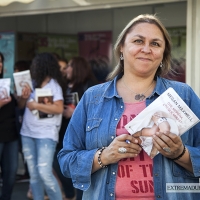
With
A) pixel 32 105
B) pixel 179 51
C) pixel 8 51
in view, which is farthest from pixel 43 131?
pixel 179 51

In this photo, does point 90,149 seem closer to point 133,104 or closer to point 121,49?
point 133,104

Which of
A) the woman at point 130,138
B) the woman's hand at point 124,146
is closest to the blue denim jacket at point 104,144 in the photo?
the woman at point 130,138

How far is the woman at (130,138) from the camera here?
2467 millimetres

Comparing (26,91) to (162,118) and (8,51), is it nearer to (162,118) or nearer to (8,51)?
(8,51)

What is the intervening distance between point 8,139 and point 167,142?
374 cm

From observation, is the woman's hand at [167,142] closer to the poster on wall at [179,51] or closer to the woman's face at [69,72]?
the woman's face at [69,72]

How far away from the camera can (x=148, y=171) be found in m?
2.49

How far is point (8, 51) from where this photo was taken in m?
7.67

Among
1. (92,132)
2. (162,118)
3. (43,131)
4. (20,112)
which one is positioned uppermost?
(162,118)

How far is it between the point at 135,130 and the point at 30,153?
338 cm

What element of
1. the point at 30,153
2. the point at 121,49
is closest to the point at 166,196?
the point at 121,49

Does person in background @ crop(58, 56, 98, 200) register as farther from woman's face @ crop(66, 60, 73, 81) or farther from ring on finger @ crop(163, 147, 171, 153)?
ring on finger @ crop(163, 147, 171, 153)

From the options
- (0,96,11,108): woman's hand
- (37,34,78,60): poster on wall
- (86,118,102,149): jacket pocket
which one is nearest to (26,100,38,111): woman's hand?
(0,96,11,108): woman's hand

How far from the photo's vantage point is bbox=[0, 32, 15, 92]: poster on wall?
7570 mm
